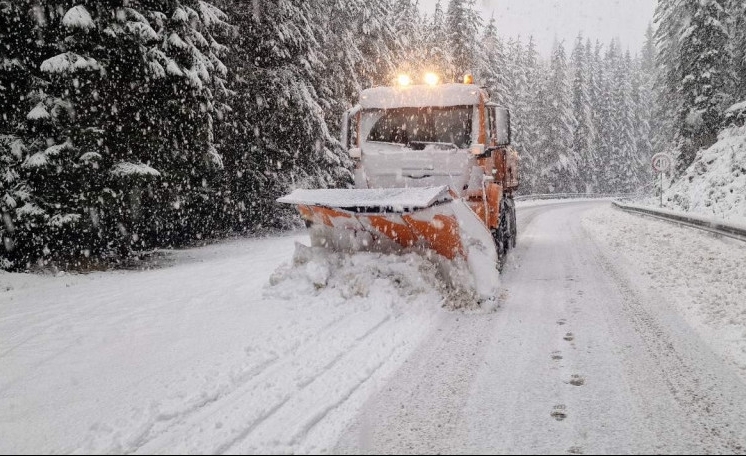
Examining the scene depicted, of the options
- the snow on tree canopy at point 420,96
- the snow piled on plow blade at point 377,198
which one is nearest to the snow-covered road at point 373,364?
the snow piled on plow blade at point 377,198

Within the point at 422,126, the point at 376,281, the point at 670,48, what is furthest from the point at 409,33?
the point at 376,281

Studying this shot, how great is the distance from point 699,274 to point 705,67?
18771 millimetres

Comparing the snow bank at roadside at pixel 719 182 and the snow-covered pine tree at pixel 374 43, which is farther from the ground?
the snow-covered pine tree at pixel 374 43

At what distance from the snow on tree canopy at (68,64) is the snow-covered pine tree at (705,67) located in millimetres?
22667

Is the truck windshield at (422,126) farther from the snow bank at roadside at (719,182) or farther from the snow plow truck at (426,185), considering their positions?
the snow bank at roadside at (719,182)

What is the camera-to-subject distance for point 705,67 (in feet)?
69.2

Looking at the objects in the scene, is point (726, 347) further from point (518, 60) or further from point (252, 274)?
point (518, 60)

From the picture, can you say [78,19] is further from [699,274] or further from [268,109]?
[699,274]

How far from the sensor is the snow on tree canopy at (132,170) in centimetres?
832

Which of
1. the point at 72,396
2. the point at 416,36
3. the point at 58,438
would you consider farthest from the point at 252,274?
the point at 416,36

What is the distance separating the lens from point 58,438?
2740 mm

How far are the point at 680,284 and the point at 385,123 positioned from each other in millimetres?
4599

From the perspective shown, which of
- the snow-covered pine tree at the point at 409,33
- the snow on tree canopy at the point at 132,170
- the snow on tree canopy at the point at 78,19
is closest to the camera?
the snow on tree canopy at the point at 78,19

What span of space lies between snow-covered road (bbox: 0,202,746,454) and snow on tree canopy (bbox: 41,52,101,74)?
3444mm
